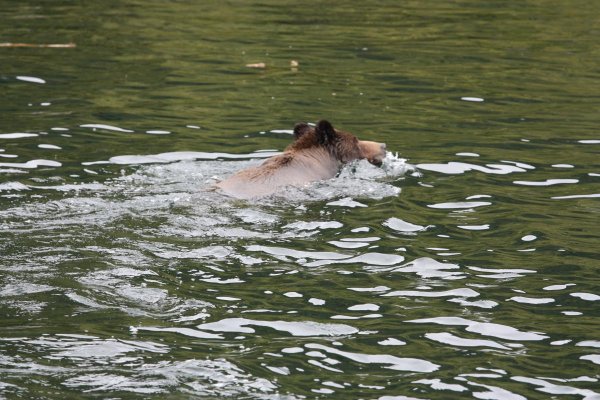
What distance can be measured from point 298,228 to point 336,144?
304 centimetres

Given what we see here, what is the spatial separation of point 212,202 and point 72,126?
203 inches

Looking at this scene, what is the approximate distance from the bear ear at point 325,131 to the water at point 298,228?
0.55 m

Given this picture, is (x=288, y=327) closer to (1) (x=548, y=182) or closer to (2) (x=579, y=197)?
(2) (x=579, y=197)

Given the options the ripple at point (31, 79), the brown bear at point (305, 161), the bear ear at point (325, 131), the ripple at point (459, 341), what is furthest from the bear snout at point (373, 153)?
the ripple at point (31, 79)

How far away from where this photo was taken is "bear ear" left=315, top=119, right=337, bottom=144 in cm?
1327

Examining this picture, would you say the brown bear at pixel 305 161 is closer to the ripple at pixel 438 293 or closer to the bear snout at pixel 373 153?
the bear snout at pixel 373 153

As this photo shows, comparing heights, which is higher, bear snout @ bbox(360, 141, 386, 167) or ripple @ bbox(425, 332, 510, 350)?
bear snout @ bbox(360, 141, 386, 167)

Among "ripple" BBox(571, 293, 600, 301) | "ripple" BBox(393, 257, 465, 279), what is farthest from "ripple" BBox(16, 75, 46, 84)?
"ripple" BBox(571, 293, 600, 301)

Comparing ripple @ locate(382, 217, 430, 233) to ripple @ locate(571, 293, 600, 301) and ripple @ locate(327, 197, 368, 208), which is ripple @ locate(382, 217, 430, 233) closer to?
ripple @ locate(327, 197, 368, 208)

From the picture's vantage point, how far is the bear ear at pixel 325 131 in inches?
522

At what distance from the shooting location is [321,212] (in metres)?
11.5

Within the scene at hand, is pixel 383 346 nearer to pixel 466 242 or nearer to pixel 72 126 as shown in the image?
pixel 466 242

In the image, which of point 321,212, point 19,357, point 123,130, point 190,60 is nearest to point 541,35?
point 190,60

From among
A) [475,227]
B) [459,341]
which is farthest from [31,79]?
[459,341]
